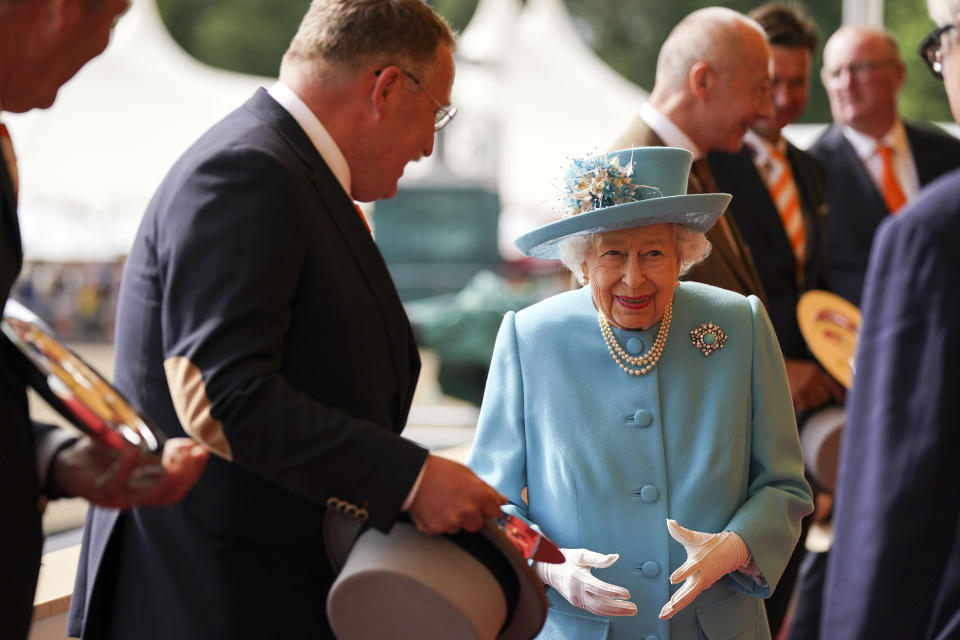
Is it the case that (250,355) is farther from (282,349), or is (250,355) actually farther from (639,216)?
(639,216)

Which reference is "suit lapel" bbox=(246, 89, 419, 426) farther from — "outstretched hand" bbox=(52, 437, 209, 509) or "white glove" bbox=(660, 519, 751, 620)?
"white glove" bbox=(660, 519, 751, 620)

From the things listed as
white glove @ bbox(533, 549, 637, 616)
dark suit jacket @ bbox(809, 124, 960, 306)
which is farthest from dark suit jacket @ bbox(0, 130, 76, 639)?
dark suit jacket @ bbox(809, 124, 960, 306)

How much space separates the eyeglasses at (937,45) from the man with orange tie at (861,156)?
10.5ft

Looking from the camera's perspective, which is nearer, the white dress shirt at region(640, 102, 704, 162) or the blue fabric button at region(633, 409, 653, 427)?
the blue fabric button at region(633, 409, 653, 427)

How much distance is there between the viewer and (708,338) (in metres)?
2.38

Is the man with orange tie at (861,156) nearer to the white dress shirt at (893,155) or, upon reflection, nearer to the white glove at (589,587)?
the white dress shirt at (893,155)

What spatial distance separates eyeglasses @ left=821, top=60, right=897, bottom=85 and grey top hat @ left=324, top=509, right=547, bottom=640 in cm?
387

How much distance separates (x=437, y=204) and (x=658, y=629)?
9.69 metres

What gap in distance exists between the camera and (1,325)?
161cm

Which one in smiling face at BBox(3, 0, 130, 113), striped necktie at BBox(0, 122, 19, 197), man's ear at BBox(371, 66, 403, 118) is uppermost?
smiling face at BBox(3, 0, 130, 113)

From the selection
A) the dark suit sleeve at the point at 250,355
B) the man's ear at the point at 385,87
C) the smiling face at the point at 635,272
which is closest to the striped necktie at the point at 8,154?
the dark suit sleeve at the point at 250,355

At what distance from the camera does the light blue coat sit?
2318 millimetres

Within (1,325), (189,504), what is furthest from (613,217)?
(1,325)

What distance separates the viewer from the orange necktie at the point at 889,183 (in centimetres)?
515
